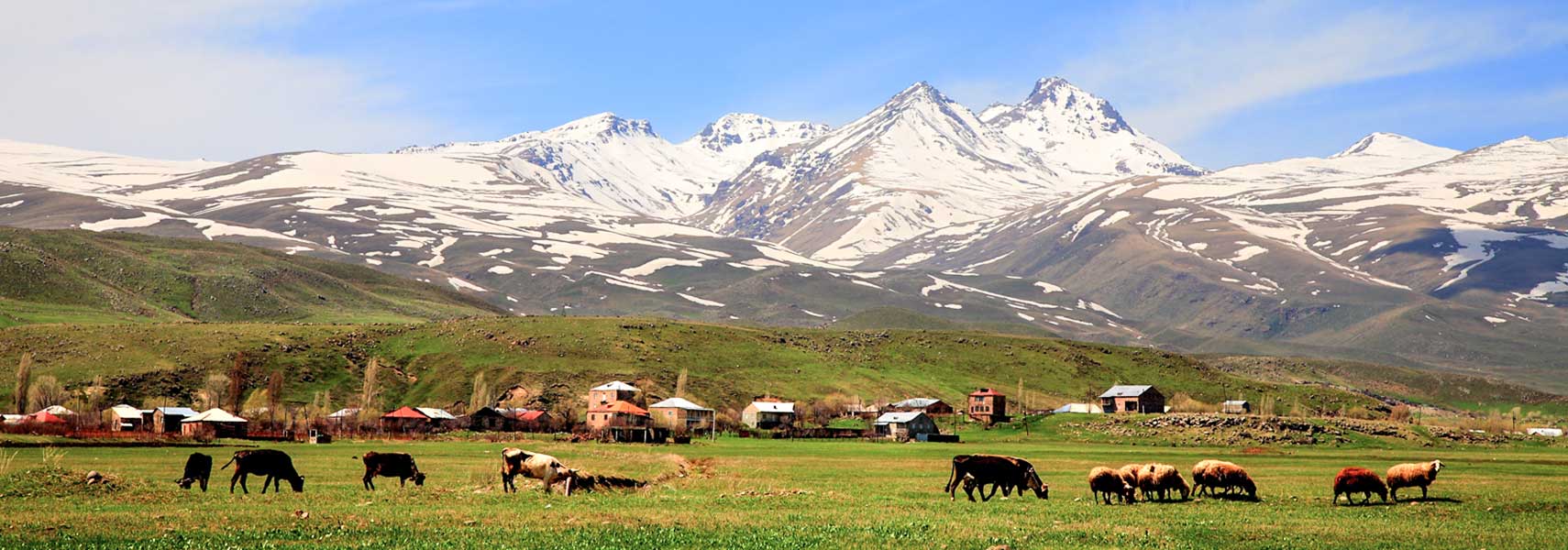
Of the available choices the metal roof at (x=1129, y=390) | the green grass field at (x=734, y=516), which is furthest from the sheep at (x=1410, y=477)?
the metal roof at (x=1129, y=390)

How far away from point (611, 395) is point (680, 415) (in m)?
11.6

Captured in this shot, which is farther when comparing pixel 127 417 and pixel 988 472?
pixel 127 417

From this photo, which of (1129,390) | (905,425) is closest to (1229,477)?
(905,425)

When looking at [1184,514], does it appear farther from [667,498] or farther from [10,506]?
[10,506]

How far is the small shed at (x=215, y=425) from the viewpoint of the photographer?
401 ft

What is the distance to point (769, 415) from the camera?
549 feet

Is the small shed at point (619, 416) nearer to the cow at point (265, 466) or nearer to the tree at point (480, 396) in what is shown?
the tree at point (480, 396)

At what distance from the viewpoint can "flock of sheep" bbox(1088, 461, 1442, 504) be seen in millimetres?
47438

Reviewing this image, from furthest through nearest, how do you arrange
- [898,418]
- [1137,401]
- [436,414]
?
[1137,401] < [436,414] < [898,418]

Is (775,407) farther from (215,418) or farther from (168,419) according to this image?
(168,419)

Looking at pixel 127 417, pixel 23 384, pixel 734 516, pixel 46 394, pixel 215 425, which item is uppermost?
pixel 23 384

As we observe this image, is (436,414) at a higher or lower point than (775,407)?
lower

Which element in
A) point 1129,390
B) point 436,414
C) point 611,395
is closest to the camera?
point 436,414

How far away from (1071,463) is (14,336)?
15607 cm
